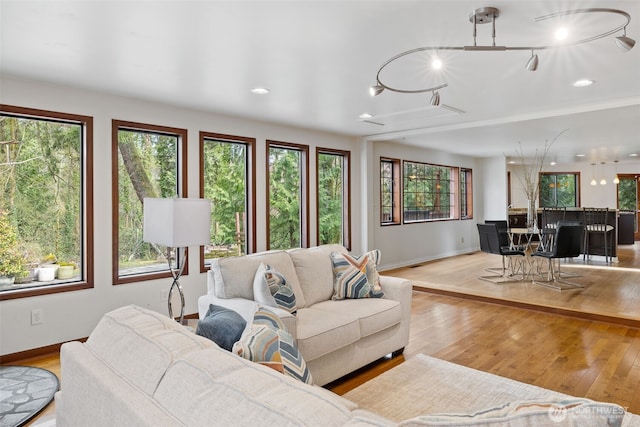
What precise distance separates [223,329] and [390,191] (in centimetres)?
639

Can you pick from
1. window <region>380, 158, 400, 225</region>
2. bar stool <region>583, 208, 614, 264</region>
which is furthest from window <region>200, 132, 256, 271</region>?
bar stool <region>583, 208, 614, 264</region>

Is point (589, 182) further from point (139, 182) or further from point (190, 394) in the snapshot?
point (190, 394)

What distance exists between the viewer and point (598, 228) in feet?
26.3

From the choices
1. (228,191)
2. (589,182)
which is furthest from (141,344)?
(589,182)

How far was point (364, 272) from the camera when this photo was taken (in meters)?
3.56

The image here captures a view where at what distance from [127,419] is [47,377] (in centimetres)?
267

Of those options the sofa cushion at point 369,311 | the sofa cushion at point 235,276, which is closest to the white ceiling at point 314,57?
the sofa cushion at point 235,276

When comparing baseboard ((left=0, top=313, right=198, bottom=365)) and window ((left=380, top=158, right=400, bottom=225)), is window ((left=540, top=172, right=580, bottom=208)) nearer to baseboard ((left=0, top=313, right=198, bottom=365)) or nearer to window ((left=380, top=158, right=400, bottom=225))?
window ((left=380, top=158, right=400, bottom=225))

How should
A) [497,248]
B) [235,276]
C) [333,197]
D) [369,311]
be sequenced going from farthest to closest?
[333,197] → [497,248] → [369,311] → [235,276]

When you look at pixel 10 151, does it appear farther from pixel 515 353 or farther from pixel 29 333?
pixel 515 353

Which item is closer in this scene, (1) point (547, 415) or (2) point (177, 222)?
(1) point (547, 415)

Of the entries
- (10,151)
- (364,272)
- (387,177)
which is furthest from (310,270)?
(387,177)

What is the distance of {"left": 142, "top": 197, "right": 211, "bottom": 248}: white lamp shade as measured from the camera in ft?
8.48

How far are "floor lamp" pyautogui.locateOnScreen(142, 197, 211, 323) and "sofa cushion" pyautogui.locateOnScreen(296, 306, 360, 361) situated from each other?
88 centimetres
